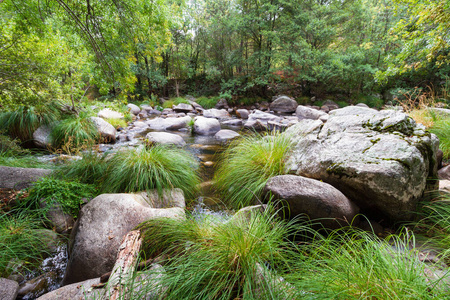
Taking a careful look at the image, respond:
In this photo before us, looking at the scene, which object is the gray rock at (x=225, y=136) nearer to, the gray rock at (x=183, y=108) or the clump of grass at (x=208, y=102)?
the gray rock at (x=183, y=108)

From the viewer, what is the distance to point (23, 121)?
5484mm

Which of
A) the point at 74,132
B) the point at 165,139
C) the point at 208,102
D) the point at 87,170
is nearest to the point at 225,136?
the point at 165,139

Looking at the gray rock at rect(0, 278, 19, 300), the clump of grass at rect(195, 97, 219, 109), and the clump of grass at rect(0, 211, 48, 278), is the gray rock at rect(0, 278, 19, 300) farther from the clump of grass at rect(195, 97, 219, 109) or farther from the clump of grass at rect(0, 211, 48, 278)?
the clump of grass at rect(195, 97, 219, 109)

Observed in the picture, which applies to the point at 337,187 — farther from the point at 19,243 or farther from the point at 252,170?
the point at 19,243

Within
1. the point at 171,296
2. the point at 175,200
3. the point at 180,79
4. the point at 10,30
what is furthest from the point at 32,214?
the point at 180,79

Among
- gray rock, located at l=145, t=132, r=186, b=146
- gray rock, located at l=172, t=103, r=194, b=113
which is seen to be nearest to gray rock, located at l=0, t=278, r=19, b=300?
gray rock, located at l=145, t=132, r=186, b=146

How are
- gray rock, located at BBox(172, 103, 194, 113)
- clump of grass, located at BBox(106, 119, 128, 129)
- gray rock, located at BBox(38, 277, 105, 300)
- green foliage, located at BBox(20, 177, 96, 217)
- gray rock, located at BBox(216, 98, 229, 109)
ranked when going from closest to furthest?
1. gray rock, located at BBox(38, 277, 105, 300)
2. green foliage, located at BBox(20, 177, 96, 217)
3. clump of grass, located at BBox(106, 119, 128, 129)
4. gray rock, located at BBox(172, 103, 194, 113)
5. gray rock, located at BBox(216, 98, 229, 109)

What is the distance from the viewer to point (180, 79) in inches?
763

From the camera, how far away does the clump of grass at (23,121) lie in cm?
538

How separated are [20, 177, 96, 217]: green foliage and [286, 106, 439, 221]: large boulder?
305 centimetres

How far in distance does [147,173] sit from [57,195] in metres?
1.14

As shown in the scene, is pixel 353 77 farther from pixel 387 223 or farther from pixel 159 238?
pixel 159 238

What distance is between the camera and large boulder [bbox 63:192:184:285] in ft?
6.39

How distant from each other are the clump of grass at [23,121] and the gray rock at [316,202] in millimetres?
6582
